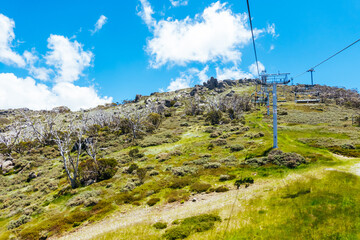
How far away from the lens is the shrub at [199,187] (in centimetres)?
1869

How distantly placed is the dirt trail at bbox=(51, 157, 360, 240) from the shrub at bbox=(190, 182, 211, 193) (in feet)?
3.14

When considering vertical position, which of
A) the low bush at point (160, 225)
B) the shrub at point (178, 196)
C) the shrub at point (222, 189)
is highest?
the shrub at point (222, 189)

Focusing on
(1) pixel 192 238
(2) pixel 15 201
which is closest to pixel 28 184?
(2) pixel 15 201

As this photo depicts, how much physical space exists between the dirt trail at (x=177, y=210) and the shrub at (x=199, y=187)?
3.14 ft

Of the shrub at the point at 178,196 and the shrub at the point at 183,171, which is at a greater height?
the shrub at the point at 183,171

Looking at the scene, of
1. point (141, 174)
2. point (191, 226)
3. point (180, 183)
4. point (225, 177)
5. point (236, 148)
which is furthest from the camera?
point (236, 148)

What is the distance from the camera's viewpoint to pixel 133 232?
40.5 feet

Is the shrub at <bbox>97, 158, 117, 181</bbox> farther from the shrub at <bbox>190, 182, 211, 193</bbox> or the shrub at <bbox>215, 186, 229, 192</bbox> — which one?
the shrub at <bbox>215, 186, 229, 192</bbox>

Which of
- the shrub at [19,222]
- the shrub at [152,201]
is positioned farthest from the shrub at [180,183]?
the shrub at [19,222]

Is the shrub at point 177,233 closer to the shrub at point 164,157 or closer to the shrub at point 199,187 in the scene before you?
the shrub at point 199,187

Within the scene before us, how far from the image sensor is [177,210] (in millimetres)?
15328

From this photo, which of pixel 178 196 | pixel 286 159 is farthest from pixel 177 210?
pixel 286 159

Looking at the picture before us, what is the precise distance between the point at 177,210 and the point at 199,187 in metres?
4.62

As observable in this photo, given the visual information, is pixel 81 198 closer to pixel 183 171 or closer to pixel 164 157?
pixel 183 171
